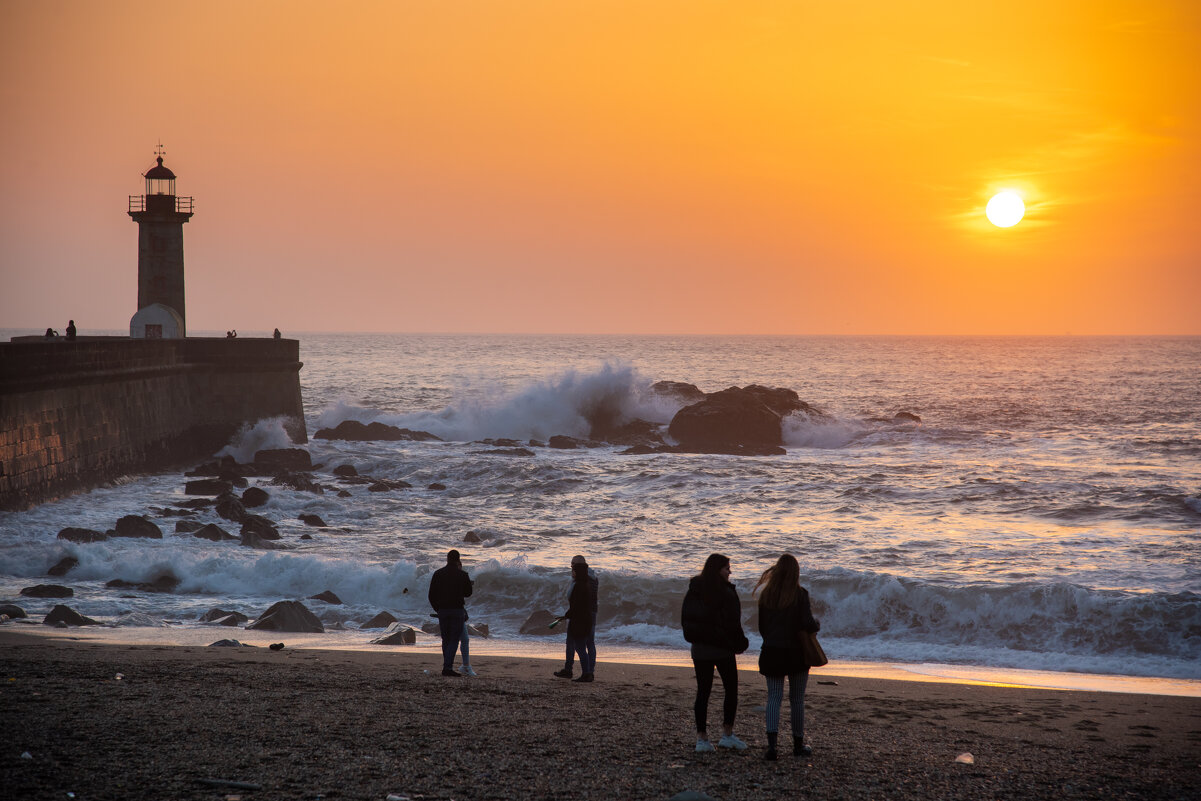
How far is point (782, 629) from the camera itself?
18.5ft

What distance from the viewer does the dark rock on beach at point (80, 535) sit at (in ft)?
51.0

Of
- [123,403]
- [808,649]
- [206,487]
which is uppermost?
[123,403]

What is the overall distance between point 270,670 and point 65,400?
1462 centimetres

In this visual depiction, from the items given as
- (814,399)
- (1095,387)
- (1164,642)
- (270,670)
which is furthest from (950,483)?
(1095,387)

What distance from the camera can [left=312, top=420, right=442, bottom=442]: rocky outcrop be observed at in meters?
34.2

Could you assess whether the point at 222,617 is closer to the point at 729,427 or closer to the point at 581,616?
the point at 581,616

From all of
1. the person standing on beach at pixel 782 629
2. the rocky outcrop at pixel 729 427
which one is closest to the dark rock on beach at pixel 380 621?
the person standing on beach at pixel 782 629

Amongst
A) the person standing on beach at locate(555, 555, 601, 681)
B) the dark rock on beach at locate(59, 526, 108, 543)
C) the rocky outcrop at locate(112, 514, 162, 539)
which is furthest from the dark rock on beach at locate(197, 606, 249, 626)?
the rocky outcrop at locate(112, 514, 162, 539)

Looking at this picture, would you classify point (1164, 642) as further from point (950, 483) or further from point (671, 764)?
point (950, 483)

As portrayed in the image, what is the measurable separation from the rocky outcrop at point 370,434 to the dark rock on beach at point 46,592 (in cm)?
2177

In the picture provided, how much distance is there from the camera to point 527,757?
5629 millimetres

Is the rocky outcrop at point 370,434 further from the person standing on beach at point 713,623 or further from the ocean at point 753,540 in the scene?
the person standing on beach at point 713,623

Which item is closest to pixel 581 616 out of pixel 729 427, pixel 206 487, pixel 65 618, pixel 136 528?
pixel 65 618

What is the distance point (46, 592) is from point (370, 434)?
2268 cm
